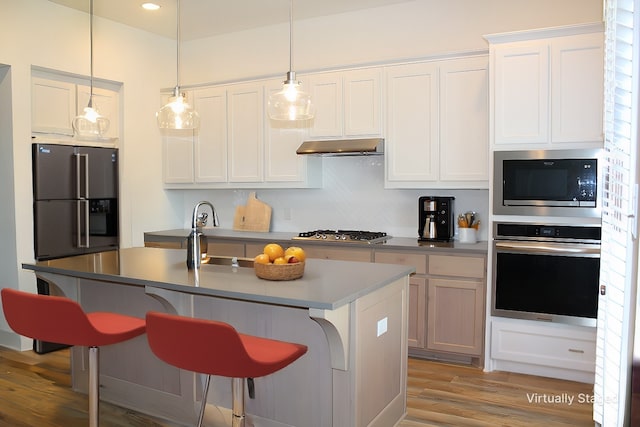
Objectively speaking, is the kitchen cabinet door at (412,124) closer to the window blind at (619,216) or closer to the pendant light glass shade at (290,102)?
the pendant light glass shade at (290,102)

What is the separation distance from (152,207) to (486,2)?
380 centimetres

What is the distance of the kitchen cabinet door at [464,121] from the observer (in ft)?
13.8

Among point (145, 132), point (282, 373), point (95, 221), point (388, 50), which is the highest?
point (388, 50)

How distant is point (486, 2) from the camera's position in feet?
14.6

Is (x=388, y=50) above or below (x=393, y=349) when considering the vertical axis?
above

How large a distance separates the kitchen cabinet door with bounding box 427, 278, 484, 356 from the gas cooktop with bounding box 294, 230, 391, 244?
647 mm

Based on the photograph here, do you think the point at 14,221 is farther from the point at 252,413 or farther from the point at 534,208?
the point at 534,208

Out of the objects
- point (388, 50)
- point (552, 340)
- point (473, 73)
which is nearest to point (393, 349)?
point (552, 340)

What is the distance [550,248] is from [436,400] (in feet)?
4.29

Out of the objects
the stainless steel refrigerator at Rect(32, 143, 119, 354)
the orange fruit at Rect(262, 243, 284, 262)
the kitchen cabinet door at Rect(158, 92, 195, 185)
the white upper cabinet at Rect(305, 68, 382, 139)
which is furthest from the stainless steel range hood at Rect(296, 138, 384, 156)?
the orange fruit at Rect(262, 243, 284, 262)

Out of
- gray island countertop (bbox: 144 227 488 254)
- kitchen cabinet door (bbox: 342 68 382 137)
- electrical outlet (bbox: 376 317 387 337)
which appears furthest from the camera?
kitchen cabinet door (bbox: 342 68 382 137)

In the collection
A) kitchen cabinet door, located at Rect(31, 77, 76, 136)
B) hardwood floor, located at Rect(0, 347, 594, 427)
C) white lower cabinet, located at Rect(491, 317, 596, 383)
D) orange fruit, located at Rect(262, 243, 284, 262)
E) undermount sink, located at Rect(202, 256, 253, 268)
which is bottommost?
hardwood floor, located at Rect(0, 347, 594, 427)

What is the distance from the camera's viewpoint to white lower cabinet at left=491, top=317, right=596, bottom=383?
12.1ft

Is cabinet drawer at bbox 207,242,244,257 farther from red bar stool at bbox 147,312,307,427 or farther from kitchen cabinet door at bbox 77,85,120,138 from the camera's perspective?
red bar stool at bbox 147,312,307,427
